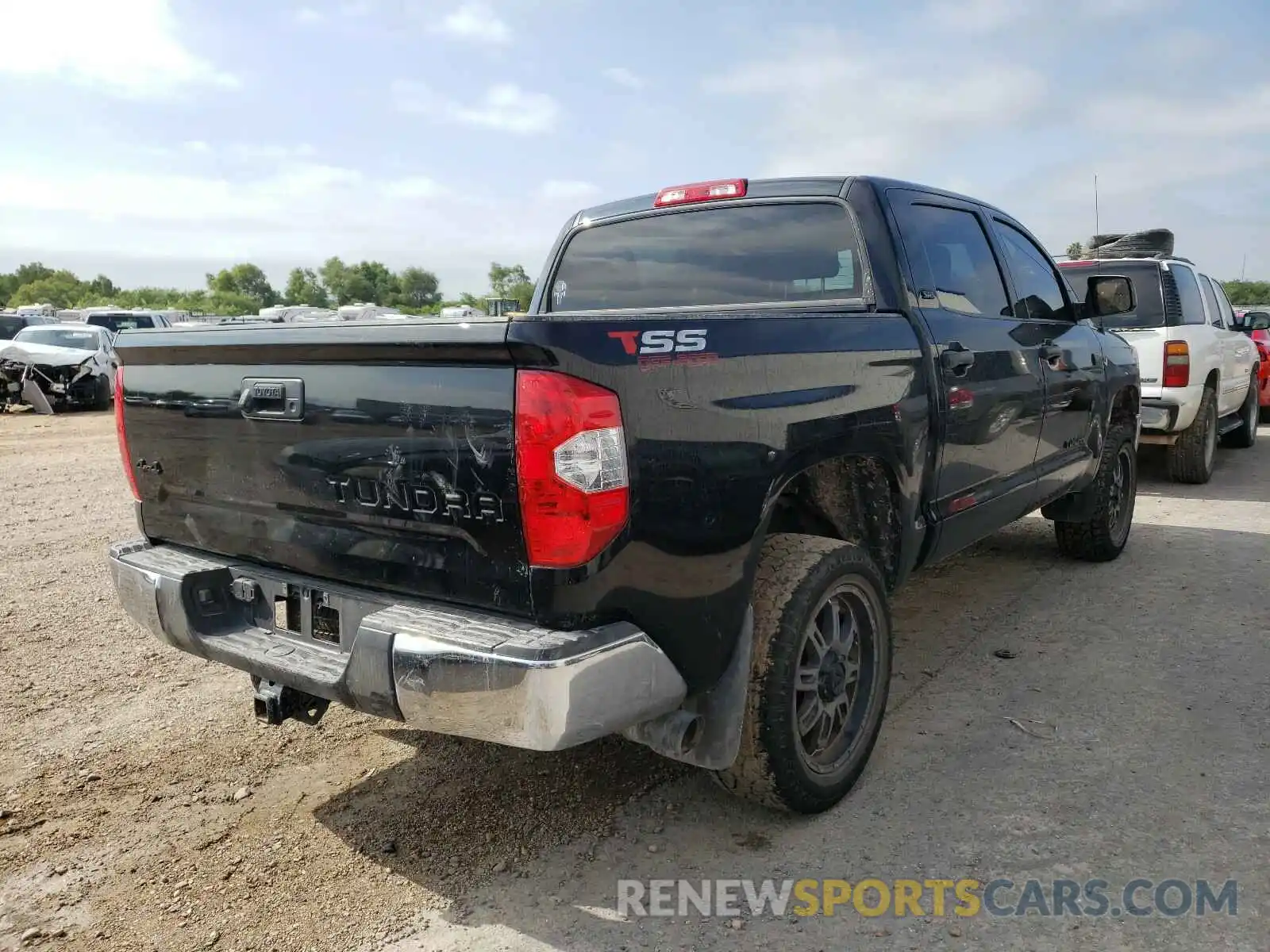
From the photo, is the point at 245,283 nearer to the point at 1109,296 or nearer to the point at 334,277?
the point at 334,277

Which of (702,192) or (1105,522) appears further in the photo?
(1105,522)

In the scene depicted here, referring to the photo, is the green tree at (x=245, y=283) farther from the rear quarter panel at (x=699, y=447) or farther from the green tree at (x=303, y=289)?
the rear quarter panel at (x=699, y=447)

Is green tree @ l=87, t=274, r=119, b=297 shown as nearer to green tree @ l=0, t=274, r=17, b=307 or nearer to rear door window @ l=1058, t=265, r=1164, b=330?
green tree @ l=0, t=274, r=17, b=307

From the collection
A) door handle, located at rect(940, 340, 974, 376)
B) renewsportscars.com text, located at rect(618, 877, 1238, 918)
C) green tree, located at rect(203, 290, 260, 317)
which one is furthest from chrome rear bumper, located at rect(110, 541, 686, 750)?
green tree, located at rect(203, 290, 260, 317)

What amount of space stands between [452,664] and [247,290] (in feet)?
422

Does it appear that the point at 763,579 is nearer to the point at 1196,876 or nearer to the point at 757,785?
the point at 757,785

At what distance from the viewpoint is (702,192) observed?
4023mm

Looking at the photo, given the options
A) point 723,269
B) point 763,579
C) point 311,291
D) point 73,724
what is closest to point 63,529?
point 73,724

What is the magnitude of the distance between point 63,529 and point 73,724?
3.78 metres

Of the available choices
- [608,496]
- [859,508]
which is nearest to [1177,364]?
[859,508]

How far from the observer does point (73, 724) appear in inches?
144

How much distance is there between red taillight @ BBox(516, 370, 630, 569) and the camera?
218cm

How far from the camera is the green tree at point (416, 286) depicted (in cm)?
11165

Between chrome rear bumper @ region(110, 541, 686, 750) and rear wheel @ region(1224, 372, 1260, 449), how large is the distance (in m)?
10.1
